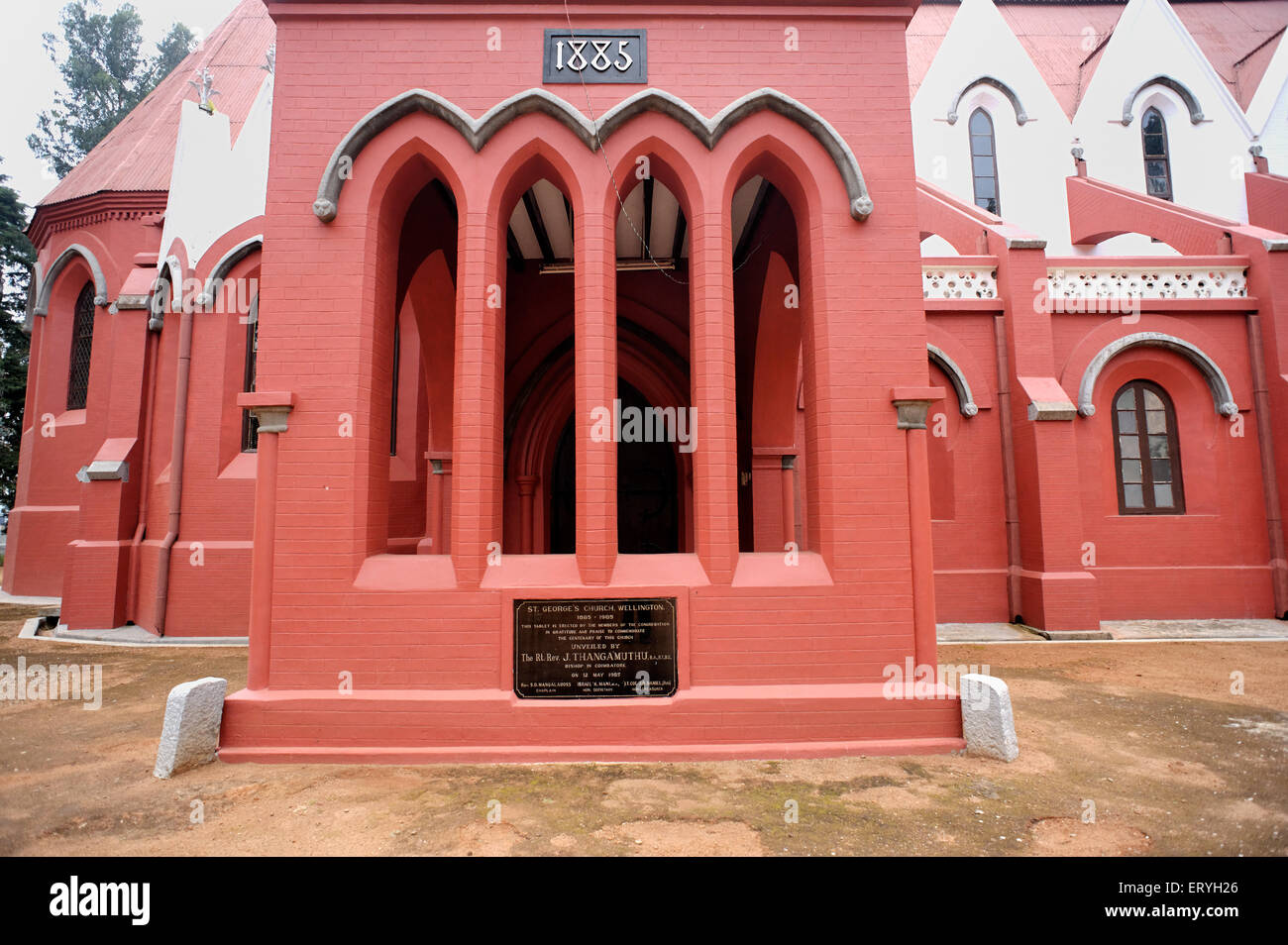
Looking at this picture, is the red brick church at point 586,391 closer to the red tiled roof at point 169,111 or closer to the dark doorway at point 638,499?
the dark doorway at point 638,499

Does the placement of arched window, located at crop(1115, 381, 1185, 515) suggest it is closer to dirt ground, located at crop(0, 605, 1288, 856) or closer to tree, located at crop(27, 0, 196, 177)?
dirt ground, located at crop(0, 605, 1288, 856)

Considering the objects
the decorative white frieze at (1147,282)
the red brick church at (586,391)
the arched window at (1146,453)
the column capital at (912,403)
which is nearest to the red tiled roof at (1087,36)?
the decorative white frieze at (1147,282)

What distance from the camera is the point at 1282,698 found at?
6.07 metres

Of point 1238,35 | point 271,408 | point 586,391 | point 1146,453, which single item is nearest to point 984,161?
point 1146,453

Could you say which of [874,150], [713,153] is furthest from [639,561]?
[874,150]

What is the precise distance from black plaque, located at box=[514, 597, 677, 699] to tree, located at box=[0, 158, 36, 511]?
2011 centimetres

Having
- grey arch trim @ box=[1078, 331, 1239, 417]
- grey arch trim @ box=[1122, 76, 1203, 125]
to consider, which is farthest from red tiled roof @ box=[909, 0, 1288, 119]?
grey arch trim @ box=[1078, 331, 1239, 417]

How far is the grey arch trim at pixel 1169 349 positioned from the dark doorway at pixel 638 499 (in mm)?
6764

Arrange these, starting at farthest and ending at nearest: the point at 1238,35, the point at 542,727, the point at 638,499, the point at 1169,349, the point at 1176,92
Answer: the point at 1238,35 → the point at 1176,92 → the point at 638,499 → the point at 1169,349 → the point at 542,727

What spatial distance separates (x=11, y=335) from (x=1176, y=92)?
3300 centimetres

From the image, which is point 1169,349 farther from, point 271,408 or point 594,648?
point 271,408

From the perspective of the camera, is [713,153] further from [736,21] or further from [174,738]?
[174,738]

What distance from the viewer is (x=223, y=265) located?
32.3ft
